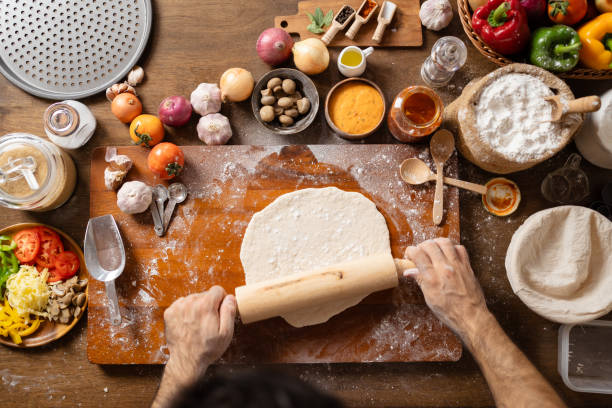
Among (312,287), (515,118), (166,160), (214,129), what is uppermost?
(515,118)

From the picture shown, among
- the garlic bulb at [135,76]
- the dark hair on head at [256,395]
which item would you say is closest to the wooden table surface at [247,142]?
the garlic bulb at [135,76]

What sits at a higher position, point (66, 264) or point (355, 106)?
point (355, 106)

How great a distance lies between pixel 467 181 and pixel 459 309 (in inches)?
22.8

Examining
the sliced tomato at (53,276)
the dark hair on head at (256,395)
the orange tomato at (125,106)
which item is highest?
the dark hair on head at (256,395)

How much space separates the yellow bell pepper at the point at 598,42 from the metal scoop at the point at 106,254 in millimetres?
2091

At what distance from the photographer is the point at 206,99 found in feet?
5.63

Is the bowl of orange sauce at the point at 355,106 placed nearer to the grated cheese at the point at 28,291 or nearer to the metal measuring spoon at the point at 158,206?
the metal measuring spoon at the point at 158,206

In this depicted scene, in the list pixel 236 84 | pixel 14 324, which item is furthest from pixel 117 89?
pixel 14 324

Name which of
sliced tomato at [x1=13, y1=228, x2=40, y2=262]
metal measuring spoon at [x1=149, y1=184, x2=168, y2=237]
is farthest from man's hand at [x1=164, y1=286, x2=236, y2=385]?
sliced tomato at [x1=13, y1=228, x2=40, y2=262]

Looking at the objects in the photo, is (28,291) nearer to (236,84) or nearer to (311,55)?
(236,84)

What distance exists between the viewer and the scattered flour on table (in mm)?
1531

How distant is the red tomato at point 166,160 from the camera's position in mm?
1656

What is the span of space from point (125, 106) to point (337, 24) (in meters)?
1.01

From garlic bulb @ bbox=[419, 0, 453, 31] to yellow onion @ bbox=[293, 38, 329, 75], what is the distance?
18.7 inches
